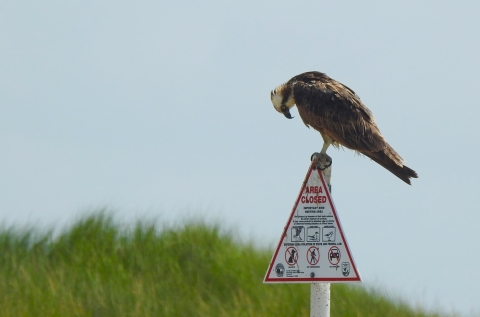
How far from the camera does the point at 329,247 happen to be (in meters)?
5.55

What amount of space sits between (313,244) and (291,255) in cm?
19

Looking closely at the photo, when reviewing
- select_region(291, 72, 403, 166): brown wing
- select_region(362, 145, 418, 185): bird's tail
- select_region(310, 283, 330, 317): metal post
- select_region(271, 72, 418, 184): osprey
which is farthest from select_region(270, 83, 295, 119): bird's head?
select_region(310, 283, 330, 317): metal post

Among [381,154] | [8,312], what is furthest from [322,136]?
[8,312]

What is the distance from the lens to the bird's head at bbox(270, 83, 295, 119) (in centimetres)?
856

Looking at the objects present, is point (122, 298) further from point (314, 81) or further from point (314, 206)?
point (314, 206)

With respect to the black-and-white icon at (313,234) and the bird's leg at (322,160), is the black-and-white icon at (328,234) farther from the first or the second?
the bird's leg at (322,160)

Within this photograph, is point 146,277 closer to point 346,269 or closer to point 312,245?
point 312,245

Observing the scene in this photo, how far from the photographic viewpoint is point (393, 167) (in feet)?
21.9

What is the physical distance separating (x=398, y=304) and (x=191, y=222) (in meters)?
3.52

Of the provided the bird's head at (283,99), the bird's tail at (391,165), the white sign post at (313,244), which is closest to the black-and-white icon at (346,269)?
the white sign post at (313,244)

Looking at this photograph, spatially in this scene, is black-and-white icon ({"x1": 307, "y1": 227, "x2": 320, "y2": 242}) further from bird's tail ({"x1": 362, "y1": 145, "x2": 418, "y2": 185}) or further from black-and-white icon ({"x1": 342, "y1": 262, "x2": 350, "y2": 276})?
bird's tail ({"x1": 362, "y1": 145, "x2": 418, "y2": 185})

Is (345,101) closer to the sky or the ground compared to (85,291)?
closer to the sky

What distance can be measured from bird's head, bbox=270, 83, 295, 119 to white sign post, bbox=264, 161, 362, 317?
305 centimetres

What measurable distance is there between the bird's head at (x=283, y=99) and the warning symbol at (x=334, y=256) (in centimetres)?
326
